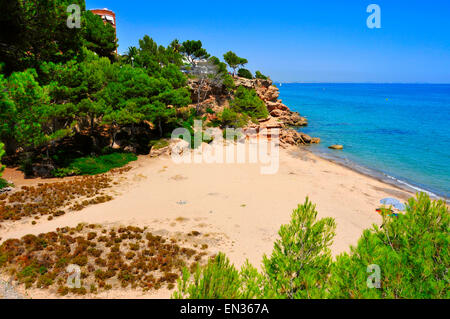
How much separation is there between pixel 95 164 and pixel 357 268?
26.2 metres

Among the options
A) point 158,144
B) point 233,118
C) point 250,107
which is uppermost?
point 250,107

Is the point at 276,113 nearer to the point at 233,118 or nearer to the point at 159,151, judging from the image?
the point at 233,118

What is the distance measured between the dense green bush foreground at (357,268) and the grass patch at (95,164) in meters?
A: 22.2

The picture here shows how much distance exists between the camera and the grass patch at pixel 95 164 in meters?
23.8

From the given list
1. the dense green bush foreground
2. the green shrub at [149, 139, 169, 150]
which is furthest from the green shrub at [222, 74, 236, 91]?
the dense green bush foreground

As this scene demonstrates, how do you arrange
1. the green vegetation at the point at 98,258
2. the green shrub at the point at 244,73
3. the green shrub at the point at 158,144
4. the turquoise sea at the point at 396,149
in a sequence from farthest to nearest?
the green shrub at the point at 244,73 < the green shrub at the point at 158,144 < the turquoise sea at the point at 396,149 < the green vegetation at the point at 98,258

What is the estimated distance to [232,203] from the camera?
65.1 ft

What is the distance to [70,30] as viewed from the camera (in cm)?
1977

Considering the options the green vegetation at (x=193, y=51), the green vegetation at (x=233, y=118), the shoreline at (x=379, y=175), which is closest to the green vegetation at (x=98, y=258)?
the shoreline at (x=379, y=175)

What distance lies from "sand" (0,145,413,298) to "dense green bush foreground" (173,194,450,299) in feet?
13.3

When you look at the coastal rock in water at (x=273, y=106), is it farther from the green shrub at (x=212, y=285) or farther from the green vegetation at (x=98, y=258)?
the green shrub at (x=212, y=285)

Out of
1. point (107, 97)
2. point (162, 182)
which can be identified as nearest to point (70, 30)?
point (107, 97)

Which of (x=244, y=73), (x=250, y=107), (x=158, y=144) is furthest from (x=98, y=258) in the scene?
(x=244, y=73)

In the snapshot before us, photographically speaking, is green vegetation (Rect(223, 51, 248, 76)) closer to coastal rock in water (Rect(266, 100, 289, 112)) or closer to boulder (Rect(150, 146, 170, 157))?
coastal rock in water (Rect(266, 100, 289, 112))
